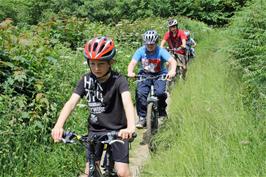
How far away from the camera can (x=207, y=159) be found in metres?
4.69

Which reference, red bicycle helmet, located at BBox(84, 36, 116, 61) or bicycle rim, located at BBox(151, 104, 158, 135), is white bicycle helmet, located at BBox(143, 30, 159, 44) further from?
red bicycle helmet, located at BBox(84, 36, 116, 61)

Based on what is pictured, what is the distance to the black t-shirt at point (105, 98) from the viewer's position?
4320 mm

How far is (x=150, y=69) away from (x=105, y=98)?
313cm

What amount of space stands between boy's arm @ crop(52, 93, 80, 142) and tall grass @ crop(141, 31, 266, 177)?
1.44 m

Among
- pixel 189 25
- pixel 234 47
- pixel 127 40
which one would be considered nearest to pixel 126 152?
pixel 234 47

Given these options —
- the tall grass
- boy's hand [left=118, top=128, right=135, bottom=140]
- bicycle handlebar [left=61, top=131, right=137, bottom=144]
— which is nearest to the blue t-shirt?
the tall grass

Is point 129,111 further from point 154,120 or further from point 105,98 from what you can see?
point 154,120

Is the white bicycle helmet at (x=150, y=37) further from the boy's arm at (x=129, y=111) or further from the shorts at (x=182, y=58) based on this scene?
the shorts at (x=182, y=58)

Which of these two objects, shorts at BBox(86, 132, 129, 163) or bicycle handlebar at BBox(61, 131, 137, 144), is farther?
shorts at BBox(86, 132, 129, 163)

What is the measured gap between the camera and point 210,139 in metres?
5.28

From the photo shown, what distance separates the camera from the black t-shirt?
4.32 m

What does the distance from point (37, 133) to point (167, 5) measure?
107 feet

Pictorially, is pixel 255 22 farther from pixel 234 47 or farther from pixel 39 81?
pixel 39 81

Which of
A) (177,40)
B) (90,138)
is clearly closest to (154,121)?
(90,138)
